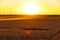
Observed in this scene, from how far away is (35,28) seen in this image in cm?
65

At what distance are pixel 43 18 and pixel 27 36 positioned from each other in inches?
5.5

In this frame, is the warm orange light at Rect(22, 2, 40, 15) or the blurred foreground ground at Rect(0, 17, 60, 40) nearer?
the blurred foreground ground at Rect(0, 17, 60, 40)

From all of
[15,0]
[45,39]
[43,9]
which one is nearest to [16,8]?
[15,0]

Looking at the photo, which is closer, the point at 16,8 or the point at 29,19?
the point at 29,19

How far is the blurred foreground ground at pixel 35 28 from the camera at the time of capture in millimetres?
649

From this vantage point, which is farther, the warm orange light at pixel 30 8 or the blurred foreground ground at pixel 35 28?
the warm orange light at pixel 30 8

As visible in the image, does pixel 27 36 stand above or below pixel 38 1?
below

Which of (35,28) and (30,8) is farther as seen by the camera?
(30,8)

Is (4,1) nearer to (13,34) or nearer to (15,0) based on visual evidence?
(15,0)

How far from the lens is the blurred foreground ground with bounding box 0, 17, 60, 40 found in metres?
0.65

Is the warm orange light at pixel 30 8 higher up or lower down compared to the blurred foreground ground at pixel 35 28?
higher up

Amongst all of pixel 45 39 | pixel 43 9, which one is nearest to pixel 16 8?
pixel 43 9

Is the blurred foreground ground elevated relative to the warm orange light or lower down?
lower down

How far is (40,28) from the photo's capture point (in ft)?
2.14
